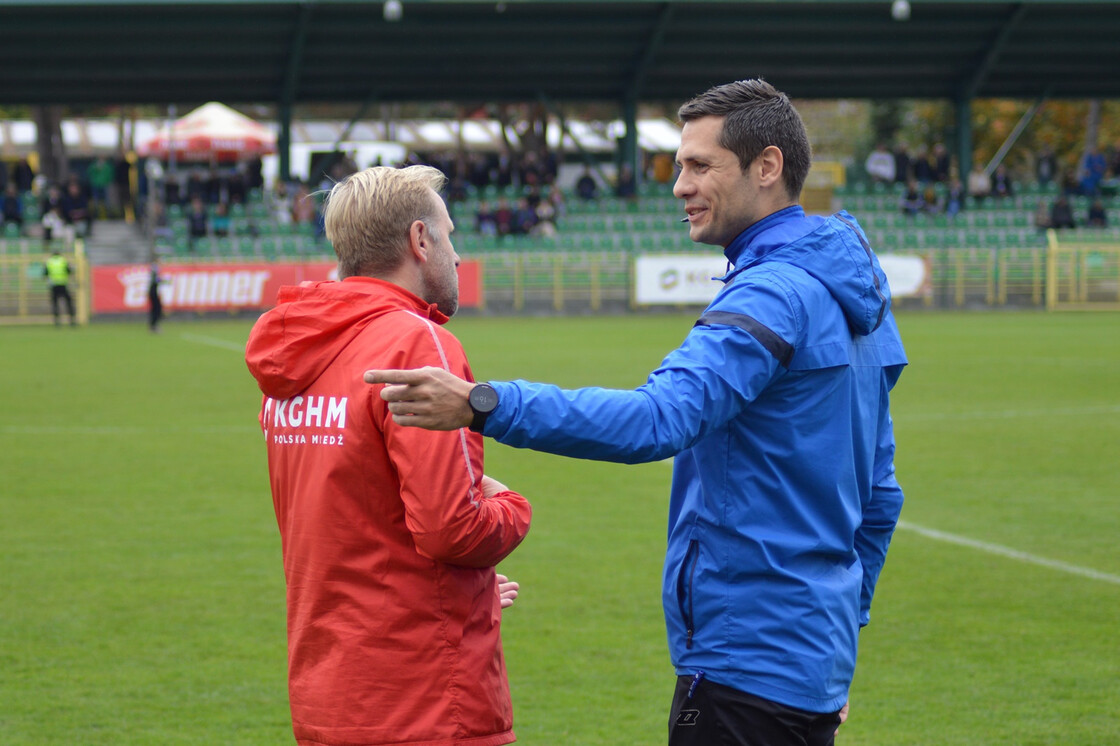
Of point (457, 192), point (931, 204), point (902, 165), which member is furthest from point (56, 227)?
point (902, 165)

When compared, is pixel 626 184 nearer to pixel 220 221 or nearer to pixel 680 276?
pixel 680 276

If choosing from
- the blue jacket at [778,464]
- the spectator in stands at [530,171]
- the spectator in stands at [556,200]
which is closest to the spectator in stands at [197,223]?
the spectator in stands at [530,171]

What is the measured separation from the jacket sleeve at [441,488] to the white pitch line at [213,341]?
20.9 metres

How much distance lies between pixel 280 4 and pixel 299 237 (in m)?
5.91

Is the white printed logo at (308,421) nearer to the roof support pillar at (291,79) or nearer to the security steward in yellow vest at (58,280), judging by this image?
the security steward in yellow vest at (58,280)

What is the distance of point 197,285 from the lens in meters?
31.5

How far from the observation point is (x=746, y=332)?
239 cm

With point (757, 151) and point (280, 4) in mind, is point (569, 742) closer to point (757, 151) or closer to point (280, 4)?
point (757, 151)

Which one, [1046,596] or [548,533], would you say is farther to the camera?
[548,533]

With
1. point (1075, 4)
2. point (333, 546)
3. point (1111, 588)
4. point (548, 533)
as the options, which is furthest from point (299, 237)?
point (333, 546)

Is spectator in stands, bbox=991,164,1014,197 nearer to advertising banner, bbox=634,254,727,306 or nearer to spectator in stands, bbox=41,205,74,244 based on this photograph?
advertising banner, bbox=634,254,727,306

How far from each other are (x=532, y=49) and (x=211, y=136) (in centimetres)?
944

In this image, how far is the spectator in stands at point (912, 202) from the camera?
127ft

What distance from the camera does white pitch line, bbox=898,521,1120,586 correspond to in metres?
7.14
